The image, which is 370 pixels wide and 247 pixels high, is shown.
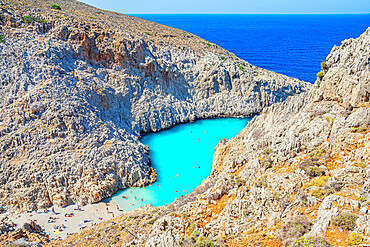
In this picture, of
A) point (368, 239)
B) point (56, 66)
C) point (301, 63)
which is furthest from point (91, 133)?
point (301, 63)

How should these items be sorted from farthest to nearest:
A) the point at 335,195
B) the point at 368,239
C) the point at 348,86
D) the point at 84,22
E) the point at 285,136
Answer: the point at 84,22 < the point at 285,136 < the point at 348,86 < the point at 335,195 < the point at 368,239

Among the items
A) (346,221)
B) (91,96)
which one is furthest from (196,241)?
(91,96)

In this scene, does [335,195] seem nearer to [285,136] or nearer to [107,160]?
[285,136]

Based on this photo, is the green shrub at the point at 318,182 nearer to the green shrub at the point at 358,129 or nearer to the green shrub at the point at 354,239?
the green shrub at the point at 358,129

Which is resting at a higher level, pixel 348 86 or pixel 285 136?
pixel 348 86

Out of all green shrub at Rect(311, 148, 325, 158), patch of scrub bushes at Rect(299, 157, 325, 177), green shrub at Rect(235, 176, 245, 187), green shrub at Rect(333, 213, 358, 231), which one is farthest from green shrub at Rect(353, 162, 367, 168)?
green shrub at Rect(235, 176, 245, 187)

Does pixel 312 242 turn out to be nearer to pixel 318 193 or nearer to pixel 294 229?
pixel 294 229

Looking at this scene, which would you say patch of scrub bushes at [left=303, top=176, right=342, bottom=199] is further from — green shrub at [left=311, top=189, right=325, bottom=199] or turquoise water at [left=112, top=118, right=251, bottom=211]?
turquoise water at [left=112, top=118, right=251, bottom=211]
